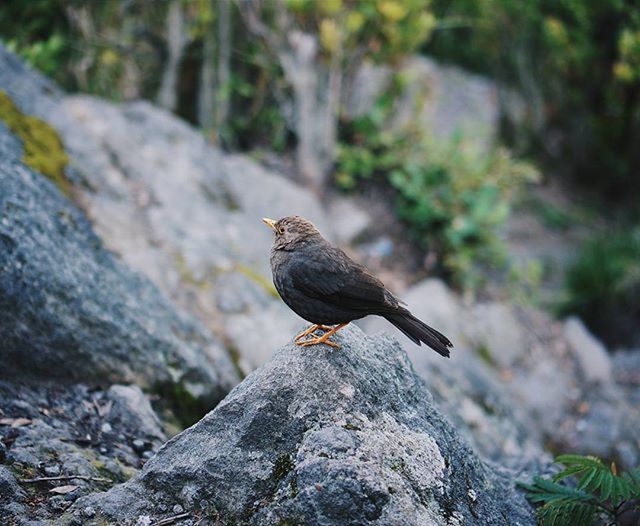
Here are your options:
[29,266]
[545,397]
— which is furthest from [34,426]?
[545,397]

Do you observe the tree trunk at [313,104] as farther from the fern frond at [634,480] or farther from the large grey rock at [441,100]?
the fern frond at [634,480]

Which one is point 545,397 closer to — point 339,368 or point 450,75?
point 339,368

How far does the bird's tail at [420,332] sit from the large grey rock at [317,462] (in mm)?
258

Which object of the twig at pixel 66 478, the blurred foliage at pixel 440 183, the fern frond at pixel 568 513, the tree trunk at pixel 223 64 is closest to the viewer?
the twig at pixel 66 478

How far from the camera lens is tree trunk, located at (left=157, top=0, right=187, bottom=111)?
8336 millimetres

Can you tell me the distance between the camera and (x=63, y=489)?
10.6 ft

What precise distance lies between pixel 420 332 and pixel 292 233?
911 mm

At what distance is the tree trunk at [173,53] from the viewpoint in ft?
27.3

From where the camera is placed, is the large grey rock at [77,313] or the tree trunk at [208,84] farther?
the tree trunk at [208,84]

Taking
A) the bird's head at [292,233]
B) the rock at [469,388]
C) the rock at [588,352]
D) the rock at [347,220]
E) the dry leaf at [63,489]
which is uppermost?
the rock at [347,220]

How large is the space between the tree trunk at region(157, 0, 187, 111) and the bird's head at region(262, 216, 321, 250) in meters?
5.17

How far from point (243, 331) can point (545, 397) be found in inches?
149

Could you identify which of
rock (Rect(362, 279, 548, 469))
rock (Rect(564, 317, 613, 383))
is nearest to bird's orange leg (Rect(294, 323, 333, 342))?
rock (Rect(362, 279, 548, 469))

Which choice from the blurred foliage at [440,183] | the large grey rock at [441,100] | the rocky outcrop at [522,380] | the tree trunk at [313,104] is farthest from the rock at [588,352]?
the tree trunk at [313,104]
